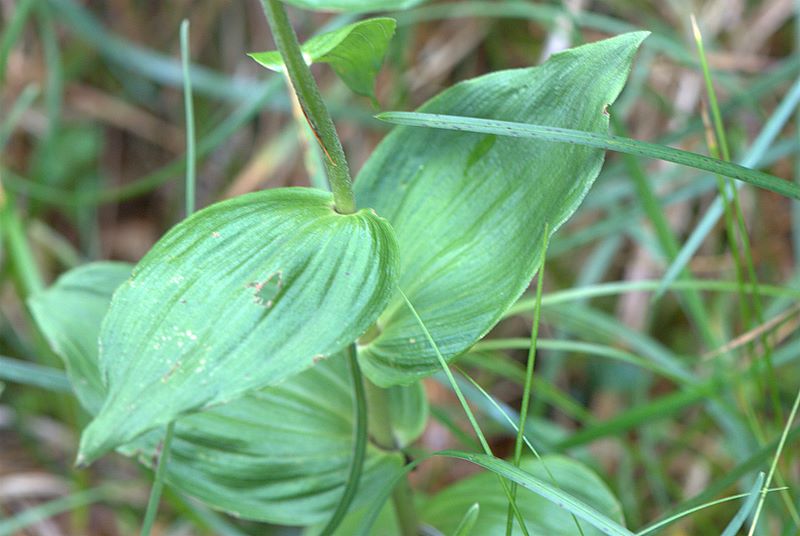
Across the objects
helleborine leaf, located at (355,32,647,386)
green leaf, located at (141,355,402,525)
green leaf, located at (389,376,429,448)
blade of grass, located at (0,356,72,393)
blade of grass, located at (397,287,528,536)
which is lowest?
blade of grass, located at (0,356,72,393)

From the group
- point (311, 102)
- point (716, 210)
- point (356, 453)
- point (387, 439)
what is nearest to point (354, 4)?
point (311, 102)

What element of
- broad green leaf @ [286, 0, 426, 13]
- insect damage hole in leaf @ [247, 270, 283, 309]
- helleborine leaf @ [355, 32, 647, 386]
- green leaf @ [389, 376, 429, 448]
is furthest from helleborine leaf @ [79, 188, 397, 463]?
green leaf @ [389, 376, 429, 448]

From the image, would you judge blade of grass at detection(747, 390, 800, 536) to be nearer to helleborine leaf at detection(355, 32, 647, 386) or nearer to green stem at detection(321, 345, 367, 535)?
helleborine leaf at detection(355, 32, 647, 386)

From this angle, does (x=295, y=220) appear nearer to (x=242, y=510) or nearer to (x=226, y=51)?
(x=242, y=510)

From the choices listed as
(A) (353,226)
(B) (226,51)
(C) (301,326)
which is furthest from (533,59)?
(C) (301,326)

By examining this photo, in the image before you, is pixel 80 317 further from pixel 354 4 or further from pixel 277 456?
pixel 354 4

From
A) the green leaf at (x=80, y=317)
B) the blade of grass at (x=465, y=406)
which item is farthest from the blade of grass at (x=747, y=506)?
the green leaf at (x=80, y=317)

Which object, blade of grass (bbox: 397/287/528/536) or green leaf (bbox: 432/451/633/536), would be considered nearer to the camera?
blade of grass (bbox: 397/287/528/536)
